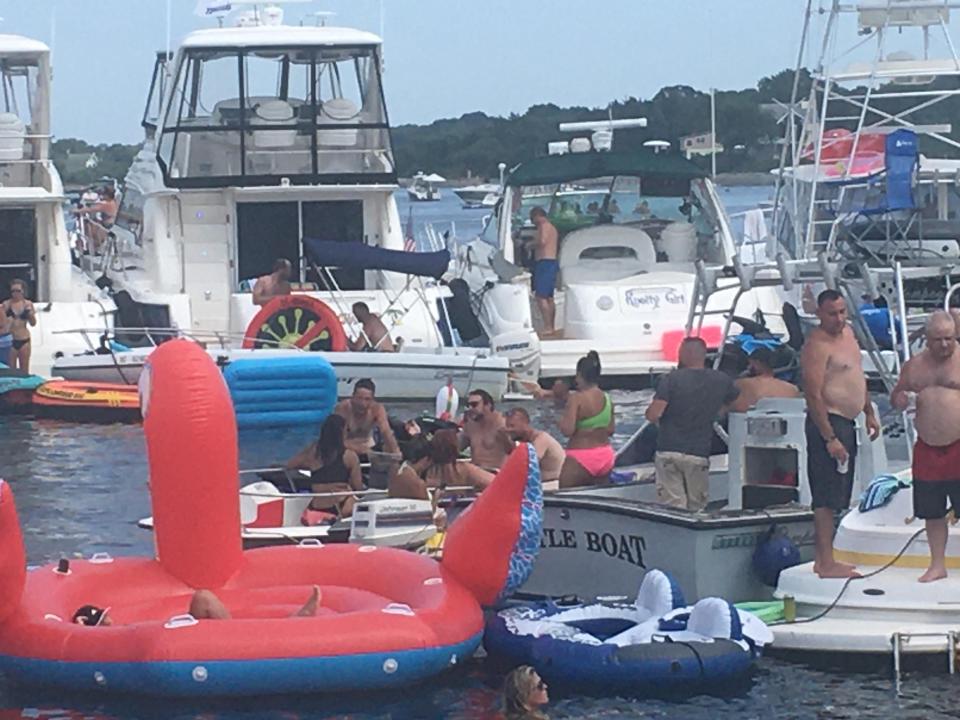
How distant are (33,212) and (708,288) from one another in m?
13.7

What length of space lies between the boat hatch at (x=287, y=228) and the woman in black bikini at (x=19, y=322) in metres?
3.10

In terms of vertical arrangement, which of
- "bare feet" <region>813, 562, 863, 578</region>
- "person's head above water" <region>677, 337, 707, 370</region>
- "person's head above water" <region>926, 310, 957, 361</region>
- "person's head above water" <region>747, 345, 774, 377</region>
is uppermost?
"person's head above water" <region>926, 310, 957, 361</region>

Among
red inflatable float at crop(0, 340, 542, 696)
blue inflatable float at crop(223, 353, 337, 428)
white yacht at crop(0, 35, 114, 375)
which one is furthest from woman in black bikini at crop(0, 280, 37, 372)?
red inflatable float at crop(0, 340, 542, 696)

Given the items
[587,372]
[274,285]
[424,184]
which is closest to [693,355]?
[587,372]

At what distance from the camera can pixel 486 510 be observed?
10734 mm

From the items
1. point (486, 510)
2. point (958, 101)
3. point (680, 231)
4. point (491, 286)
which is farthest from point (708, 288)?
point (958, 101)

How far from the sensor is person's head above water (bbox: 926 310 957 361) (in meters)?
10.4

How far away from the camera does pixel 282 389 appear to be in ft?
68.7

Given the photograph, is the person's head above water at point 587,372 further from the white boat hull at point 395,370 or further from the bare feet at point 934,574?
the white boat hull at point 395,370

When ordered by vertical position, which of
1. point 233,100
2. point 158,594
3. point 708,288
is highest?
point 233,100

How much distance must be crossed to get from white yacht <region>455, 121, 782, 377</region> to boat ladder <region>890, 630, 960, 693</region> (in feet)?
38.0

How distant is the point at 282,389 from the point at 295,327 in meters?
1.23

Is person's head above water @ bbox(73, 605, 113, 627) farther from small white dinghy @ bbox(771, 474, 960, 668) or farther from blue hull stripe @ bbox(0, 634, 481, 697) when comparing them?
small white dinghy @ bbox(771, 474, 960, 668)

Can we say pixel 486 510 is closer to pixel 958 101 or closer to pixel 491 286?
pixel 491 286
